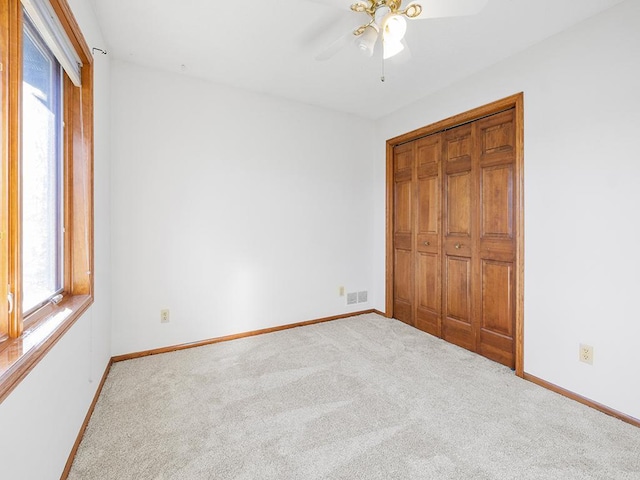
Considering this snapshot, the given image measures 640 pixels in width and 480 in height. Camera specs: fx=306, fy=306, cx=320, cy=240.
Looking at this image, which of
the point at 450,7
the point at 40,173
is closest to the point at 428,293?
the point at 450,7

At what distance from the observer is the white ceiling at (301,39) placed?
73.7 inches

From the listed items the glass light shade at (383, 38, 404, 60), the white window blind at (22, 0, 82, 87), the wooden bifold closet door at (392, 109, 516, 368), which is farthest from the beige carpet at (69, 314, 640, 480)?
the glass light shade at (383, 38, 404, 60)

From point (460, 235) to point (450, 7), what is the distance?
1893 mm

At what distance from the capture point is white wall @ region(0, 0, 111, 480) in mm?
939

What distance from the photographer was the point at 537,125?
2197 mm

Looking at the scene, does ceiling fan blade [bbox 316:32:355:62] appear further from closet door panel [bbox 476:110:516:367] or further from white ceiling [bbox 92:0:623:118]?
closet door panel [bbox 476:110:516:367]

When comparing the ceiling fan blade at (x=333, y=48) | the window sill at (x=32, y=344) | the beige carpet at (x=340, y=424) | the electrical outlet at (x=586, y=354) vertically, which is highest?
the ceiling fan blade at (x=333, y=48)

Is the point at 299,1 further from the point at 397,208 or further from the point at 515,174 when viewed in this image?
the point at 397,208

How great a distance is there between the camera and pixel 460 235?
9.32 ft

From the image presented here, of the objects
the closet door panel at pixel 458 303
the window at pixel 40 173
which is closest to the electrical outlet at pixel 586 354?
the closet door panel at pixel 458 303

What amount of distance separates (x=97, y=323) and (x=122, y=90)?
184 centimetres

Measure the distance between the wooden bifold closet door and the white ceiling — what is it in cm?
56

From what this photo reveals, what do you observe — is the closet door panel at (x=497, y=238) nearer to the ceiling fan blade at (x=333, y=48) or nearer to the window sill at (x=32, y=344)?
the ceiling fan blade at (x=333, y=48)

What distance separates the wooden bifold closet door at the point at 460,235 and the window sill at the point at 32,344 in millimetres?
2843
